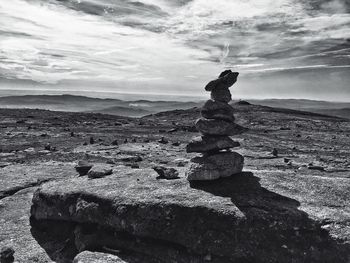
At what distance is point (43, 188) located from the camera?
14.1 metres

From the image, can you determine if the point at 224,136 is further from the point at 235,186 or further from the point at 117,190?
the point at 117,190

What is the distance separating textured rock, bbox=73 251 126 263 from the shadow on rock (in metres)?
3.93

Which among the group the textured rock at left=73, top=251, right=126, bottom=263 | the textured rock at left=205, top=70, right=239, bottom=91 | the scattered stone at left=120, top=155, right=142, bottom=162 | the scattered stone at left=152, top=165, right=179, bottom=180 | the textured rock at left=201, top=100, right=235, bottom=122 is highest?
the textured rock at left=205, top=70, right=239, bottom=91

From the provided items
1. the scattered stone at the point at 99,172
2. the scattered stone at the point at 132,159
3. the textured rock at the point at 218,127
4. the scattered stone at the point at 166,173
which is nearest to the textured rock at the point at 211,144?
the textured rock at the point at 218,127

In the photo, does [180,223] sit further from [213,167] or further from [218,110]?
[218,110]

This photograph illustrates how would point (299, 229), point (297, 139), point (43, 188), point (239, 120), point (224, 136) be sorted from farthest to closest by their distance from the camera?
point (239, 120)
point (297, 139)
point (43, 188)
point (224, 136)
point (299, 229)

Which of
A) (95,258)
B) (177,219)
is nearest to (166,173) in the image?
(177,219)

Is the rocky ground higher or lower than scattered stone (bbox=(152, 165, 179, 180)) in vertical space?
lower

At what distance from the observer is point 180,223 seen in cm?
1077

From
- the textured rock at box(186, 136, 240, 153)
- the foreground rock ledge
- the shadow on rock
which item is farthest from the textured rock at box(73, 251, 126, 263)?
the textured rock at box(186, 136, 240, 153)

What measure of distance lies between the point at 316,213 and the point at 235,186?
2.80 metres

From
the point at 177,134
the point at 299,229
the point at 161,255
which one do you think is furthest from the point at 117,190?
the point at 177,134

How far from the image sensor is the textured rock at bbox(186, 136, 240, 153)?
12.8 metres

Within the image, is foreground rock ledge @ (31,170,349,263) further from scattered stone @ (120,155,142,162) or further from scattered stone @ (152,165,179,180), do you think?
scattered stone @ (120,155,142,162)
